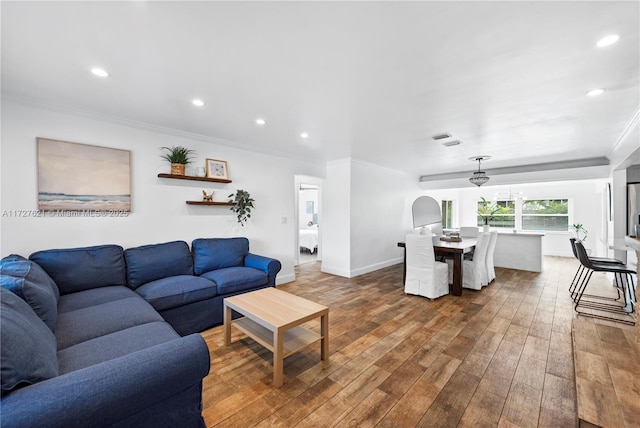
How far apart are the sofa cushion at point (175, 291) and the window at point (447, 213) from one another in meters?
9.02

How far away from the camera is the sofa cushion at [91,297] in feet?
7.08

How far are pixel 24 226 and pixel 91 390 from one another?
2.56 metres

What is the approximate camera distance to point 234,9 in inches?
55.2

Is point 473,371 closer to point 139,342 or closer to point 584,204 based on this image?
point 139,342

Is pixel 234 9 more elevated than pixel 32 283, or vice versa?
pixel 234 9

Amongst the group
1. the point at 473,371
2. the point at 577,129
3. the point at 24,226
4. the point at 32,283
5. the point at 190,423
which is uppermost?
the point at 577,129

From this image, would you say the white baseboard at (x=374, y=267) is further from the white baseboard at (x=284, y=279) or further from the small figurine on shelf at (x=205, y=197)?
the small figurine on shelf at (x=205, y=197)

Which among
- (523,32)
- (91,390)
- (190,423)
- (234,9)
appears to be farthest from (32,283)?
(523,32)

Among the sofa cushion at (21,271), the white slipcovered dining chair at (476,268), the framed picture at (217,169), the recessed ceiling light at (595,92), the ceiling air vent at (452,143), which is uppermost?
the recessed ceiling light at (595,92)

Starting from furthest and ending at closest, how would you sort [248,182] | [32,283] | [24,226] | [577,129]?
[248,182] < [577,129] < [24,226] < [32,283]

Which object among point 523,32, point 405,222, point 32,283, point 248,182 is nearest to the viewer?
point 523,32

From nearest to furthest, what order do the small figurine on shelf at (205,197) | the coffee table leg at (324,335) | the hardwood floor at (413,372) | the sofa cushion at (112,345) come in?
the sofa cushion at (112,345), the hardwood floor at (413,372), the coffee table leg at (324,335), the small figurine on shelf at (205,197)

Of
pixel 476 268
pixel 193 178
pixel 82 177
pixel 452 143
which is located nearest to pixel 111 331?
pixel 82 177

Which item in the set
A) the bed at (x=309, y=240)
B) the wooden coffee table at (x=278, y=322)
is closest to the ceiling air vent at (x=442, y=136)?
the wooden coffee table at (x=278, y=322)
